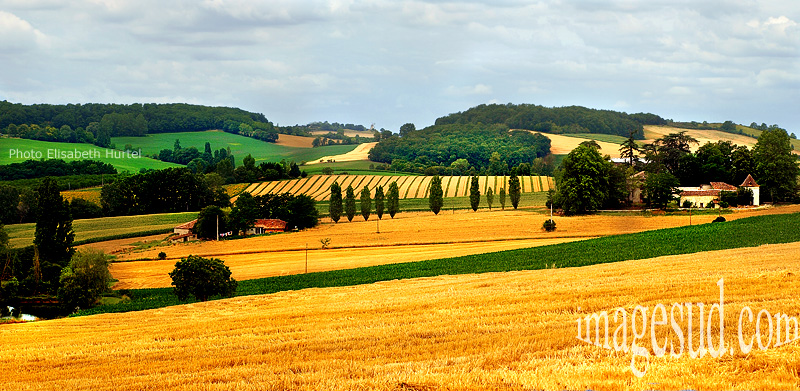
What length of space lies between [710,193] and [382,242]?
147 feet

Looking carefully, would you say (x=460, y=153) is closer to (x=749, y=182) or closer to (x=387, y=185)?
(x=387, y=185)

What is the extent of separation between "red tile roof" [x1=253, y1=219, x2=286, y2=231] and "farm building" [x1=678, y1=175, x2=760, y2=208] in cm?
4994

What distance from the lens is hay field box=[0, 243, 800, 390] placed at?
1120 cm

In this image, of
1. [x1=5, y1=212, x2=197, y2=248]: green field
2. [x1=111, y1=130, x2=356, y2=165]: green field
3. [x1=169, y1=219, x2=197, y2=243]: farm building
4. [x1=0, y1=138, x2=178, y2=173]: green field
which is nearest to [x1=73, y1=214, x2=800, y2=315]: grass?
[x1=169, y1=219, x2=197, y2=243]: farm building

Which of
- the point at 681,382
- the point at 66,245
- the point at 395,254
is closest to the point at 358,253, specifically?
the point at 395,254

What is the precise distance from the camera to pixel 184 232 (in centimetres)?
8144

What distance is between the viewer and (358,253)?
6038cm

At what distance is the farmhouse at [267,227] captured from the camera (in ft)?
272

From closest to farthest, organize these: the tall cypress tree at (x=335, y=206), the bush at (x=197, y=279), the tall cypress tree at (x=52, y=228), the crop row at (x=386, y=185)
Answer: the bush at (x=197, y=279), the tall cypress tree at (x=52, y=228), the tall cypress tree at (x=335, y=206), the crop row at (x=386, y=185)

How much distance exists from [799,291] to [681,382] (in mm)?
9695

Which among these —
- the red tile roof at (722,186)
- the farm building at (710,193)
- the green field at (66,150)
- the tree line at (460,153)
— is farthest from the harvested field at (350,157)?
the red tile roof at (722,186)

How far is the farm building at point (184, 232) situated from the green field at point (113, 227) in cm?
280

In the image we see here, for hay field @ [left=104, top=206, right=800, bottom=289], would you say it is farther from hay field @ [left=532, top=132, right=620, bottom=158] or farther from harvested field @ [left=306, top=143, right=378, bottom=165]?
hay field @ [left=532, top=132, right=620, bottom=158]

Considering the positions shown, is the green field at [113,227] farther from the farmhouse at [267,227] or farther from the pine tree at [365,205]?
the pine tree at [365,205]
